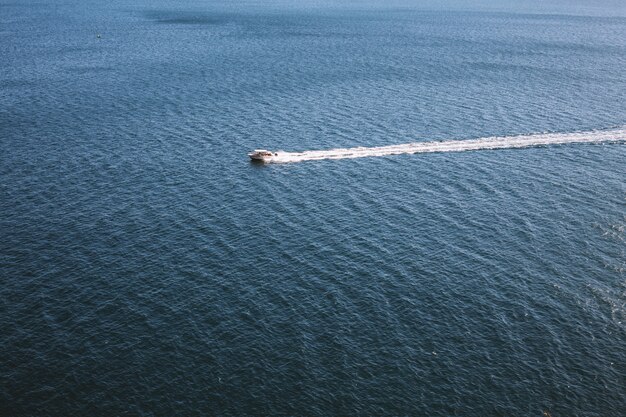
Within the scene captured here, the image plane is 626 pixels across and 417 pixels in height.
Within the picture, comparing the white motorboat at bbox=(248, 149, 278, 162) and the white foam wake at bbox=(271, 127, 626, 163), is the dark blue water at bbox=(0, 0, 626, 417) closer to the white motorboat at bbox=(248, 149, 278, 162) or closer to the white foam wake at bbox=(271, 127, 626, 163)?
the white motorboat at bbox=(248, 149, 278, 162)

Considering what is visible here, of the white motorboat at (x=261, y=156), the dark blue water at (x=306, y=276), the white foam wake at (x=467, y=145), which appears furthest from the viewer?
the white foam wake at (x=467, y=145)

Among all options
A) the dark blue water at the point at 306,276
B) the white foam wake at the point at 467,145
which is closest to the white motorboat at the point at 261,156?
the white foam wake at the point at 467,145

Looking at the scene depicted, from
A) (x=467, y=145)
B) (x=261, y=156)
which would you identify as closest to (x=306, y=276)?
(x=261, y=156)

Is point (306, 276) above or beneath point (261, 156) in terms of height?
beneath

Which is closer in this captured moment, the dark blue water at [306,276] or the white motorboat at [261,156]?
the dark blue water at [306,276]

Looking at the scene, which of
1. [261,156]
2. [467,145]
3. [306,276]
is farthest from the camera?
[467,145]

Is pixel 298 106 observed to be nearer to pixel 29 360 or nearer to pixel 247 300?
pixel 247 300

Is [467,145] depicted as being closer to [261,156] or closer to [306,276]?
[261,156]

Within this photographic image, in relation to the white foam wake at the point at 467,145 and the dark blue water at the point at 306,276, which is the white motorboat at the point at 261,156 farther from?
the dark blue water at the point at 306,276

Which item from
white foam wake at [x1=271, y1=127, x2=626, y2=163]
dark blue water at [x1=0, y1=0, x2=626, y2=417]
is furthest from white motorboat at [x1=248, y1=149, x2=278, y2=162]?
dark blue water at [x1=0, y1=0, x2=626, y2=417]

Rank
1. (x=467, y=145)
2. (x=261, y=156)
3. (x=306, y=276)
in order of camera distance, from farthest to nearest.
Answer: (x=467, y=145), (x=261, y=156), (x=306, y=276)
